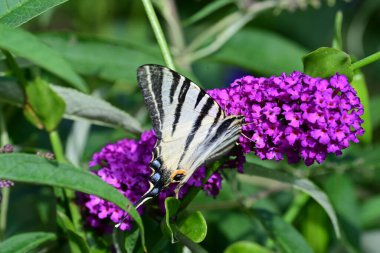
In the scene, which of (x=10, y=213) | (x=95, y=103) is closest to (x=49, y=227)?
(x=10, y=213)

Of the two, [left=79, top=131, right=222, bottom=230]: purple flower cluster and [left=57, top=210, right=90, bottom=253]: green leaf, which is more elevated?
[left=79, top=131, right=222, bottom=230]: purple flower cluster

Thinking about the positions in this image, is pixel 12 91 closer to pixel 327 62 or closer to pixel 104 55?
pixel 104 55

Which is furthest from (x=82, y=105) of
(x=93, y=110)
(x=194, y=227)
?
(x=194, y=227)

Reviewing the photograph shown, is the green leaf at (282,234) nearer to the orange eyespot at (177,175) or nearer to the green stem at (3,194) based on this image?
the orange eyespot at (177,175)

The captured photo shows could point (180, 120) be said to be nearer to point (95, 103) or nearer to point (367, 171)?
point (95, 103)

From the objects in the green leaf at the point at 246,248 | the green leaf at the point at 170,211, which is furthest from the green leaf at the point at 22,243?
the green leaf at the point at 246,248

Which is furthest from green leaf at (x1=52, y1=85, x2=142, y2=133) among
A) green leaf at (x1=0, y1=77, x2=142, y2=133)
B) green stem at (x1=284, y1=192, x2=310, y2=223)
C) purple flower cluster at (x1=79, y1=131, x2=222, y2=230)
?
green stem at (x1=284, y1=192, x2=310, y2=223)

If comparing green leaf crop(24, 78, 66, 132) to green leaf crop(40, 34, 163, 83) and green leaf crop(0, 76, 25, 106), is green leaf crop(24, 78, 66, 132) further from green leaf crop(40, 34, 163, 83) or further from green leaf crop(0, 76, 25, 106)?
green leaf crop(40, 34, 163, 83)
